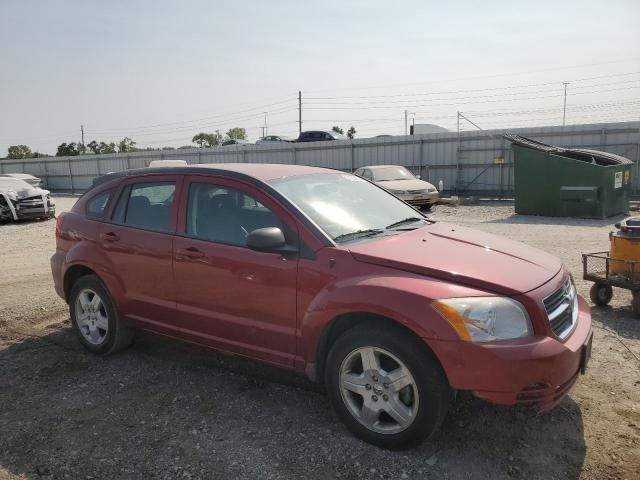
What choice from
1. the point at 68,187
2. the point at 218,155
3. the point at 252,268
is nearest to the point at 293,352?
the point at 252,268

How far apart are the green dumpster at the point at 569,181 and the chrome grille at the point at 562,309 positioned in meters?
10.9

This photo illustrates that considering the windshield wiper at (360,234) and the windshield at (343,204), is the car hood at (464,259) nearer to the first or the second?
the windshield wiper at (360,234)

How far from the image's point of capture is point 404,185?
16.2 meters

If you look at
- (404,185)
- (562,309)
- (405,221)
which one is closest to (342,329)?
(405,221)

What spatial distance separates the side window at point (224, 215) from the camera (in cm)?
365

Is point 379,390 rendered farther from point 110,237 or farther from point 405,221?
point 110,237

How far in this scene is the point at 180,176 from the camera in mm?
4145

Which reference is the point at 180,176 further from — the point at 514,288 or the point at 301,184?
the point at 514,288

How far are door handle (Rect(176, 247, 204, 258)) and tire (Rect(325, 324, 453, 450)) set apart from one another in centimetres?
126

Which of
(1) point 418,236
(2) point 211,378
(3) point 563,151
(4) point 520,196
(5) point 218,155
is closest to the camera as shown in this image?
(1) point 418,236

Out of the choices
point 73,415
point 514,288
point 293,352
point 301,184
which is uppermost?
point 301,184

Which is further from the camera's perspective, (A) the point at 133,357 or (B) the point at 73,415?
(A) the point at 133,357

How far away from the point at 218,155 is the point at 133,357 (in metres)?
26.7

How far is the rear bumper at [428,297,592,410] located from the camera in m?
2.72
